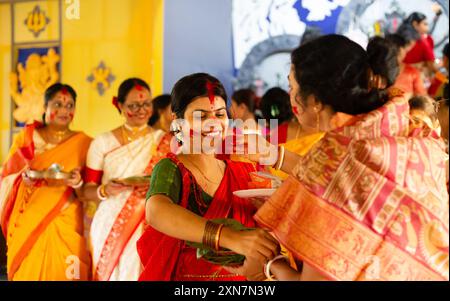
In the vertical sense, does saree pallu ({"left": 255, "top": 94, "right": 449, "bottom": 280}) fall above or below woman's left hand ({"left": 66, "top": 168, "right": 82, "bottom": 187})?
above

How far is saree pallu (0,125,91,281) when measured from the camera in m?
4.31

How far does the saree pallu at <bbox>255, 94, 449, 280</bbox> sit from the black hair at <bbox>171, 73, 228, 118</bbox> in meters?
0.66

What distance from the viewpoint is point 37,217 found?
4.32m

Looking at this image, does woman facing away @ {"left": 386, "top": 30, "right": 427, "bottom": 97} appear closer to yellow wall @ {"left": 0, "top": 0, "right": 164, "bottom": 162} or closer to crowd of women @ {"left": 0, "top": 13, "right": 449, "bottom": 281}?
crowd of women @ {"left": 0, "top": 13, "right": 449, "bottom": 281}

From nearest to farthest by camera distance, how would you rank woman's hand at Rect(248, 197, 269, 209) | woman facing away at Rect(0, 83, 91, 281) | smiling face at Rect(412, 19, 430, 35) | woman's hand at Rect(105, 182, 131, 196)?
1. woman's hand at Rect(248, 197, 269, 209)
2. woman's hand at Rect(105, 182, 131, 196)
3. woman facing away at Rect(0, 83, 91, 281)
4. smiling face at Rect(412, 19, 430, 35)

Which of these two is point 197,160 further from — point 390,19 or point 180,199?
point 390,19

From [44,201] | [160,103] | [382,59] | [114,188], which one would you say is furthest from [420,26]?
[382,59]

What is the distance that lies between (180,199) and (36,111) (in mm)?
4617

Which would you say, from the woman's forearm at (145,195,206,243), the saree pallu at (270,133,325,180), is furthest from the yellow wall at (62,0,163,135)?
the woman's forearm at (145,195,206,243)

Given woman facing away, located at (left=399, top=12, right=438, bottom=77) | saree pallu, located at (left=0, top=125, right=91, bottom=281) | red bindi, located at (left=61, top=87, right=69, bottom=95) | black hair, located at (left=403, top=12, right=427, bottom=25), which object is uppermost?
black hair, located at (left=403, top=12, right=427, bottom=25)

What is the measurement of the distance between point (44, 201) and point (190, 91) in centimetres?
251

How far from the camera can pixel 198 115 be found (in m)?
2.10

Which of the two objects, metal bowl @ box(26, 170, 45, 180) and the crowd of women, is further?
metal bowl @ box(26, 170, 45, 180)
